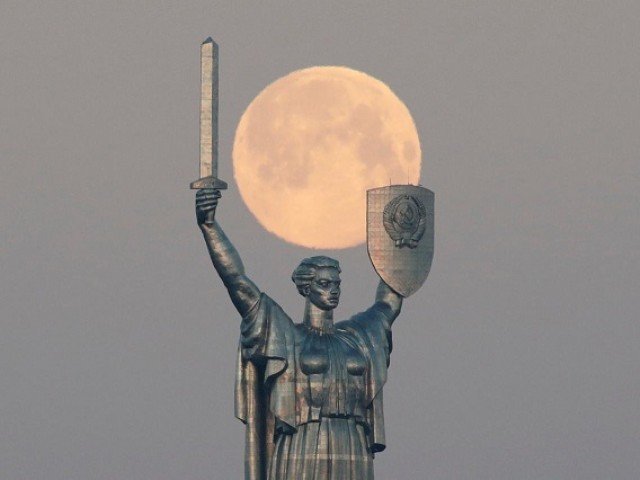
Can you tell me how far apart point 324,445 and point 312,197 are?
4.80 m

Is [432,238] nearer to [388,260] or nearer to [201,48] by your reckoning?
[388,260]

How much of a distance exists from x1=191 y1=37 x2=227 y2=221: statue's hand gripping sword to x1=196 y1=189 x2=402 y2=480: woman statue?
994 millimetres

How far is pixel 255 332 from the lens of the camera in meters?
77.0

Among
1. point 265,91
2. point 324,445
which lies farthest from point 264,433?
point 265,91

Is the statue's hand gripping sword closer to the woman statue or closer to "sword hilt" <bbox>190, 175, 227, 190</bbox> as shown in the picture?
"sword hilt" <bbox>190, 175, 227, 190</bbox>

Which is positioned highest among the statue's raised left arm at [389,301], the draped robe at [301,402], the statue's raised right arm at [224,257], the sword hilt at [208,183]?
the sword hilt at [208,183]

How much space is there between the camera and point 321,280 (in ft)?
253

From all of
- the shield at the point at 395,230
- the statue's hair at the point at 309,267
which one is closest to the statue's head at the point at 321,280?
the statue's hair at the point at 309,267

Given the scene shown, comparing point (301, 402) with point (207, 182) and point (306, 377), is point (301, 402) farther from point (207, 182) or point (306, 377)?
point (207, 182)

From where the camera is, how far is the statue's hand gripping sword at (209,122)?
248 ft

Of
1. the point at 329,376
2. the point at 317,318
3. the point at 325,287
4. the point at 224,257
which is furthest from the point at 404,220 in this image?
the point at 224,257

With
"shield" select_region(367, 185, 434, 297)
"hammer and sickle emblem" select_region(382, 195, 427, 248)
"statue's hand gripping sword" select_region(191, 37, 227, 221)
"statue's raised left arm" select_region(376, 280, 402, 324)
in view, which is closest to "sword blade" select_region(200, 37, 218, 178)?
"statue's hand gripping sword" select_region(191, 37, 227, 221)

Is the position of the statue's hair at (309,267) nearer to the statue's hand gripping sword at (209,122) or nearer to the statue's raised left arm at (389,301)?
the statue's raised left arm at (389,301)

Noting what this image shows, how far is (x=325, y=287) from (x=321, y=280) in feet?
0.50
